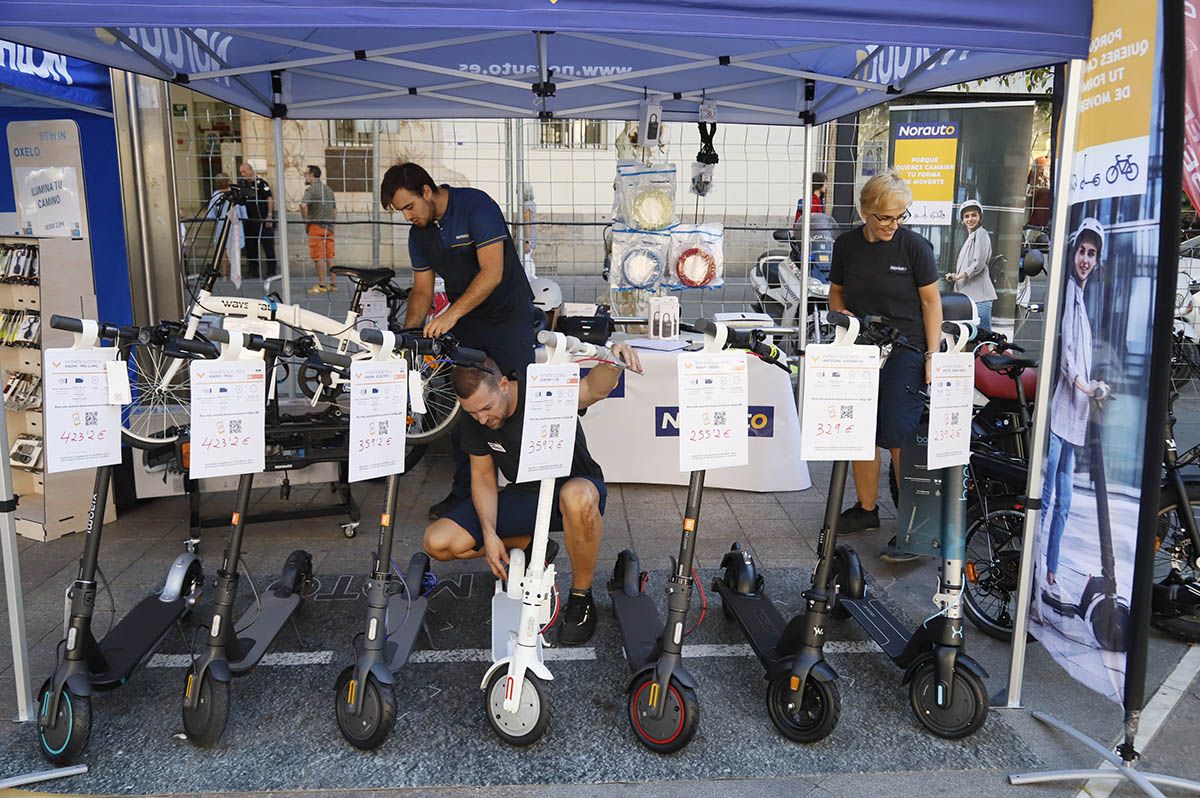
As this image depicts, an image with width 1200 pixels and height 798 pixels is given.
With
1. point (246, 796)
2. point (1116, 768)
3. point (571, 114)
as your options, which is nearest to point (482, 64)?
point (571, 114)

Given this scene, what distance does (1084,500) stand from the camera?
2.64m

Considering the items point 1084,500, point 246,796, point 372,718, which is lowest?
point 246,796

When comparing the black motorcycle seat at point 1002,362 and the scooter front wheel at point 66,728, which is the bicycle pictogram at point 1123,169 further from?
the scooter front wheel at point 66,728

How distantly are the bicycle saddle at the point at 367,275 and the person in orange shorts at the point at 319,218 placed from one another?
154 centimetres

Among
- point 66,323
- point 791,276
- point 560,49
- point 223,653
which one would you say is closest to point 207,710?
point 223,653

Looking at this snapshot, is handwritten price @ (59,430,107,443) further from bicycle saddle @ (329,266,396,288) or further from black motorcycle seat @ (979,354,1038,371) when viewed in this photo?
black motorcycle seat @ (979,354,1038,371)

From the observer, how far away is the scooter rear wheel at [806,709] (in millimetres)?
2639

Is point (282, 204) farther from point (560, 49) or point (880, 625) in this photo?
point (880, 625)

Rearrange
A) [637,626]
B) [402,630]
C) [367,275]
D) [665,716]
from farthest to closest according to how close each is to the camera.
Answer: [367,275], [637,626], [402,630], [665,716]

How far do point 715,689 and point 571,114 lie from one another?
11.7ft

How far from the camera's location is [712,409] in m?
2.55

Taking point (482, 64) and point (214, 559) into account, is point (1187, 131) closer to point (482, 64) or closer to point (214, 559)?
point (482, 64)

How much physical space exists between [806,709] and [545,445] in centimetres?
117

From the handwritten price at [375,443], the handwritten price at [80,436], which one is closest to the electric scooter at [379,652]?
the handwritten price at [375,443]
